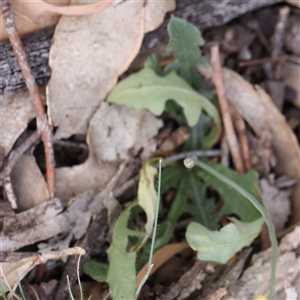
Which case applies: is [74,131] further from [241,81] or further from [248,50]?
[248,50]

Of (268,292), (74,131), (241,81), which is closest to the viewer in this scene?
(268,292)

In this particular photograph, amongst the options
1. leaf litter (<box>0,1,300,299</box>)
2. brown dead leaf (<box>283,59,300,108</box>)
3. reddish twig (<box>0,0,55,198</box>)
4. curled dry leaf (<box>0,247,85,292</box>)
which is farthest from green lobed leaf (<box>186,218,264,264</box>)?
brown dead leaf (<box>283,59,300,108</box>)

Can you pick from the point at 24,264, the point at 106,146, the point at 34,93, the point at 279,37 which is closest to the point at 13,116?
the point at 34,93

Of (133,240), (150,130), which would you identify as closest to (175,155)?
(150,130)

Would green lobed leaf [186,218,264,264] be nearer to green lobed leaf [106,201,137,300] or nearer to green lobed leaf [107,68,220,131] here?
green lobed leaf [106,201,137,300]

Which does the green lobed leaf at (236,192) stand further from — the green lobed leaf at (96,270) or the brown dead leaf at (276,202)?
the green lobed leaf at (96,270)

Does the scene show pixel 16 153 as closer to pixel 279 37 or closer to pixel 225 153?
pixel 225 153

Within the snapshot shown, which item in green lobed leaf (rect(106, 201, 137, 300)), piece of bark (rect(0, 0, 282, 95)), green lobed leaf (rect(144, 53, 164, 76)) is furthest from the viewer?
green lobed leaf (rect(144, 53, 164, 76))
